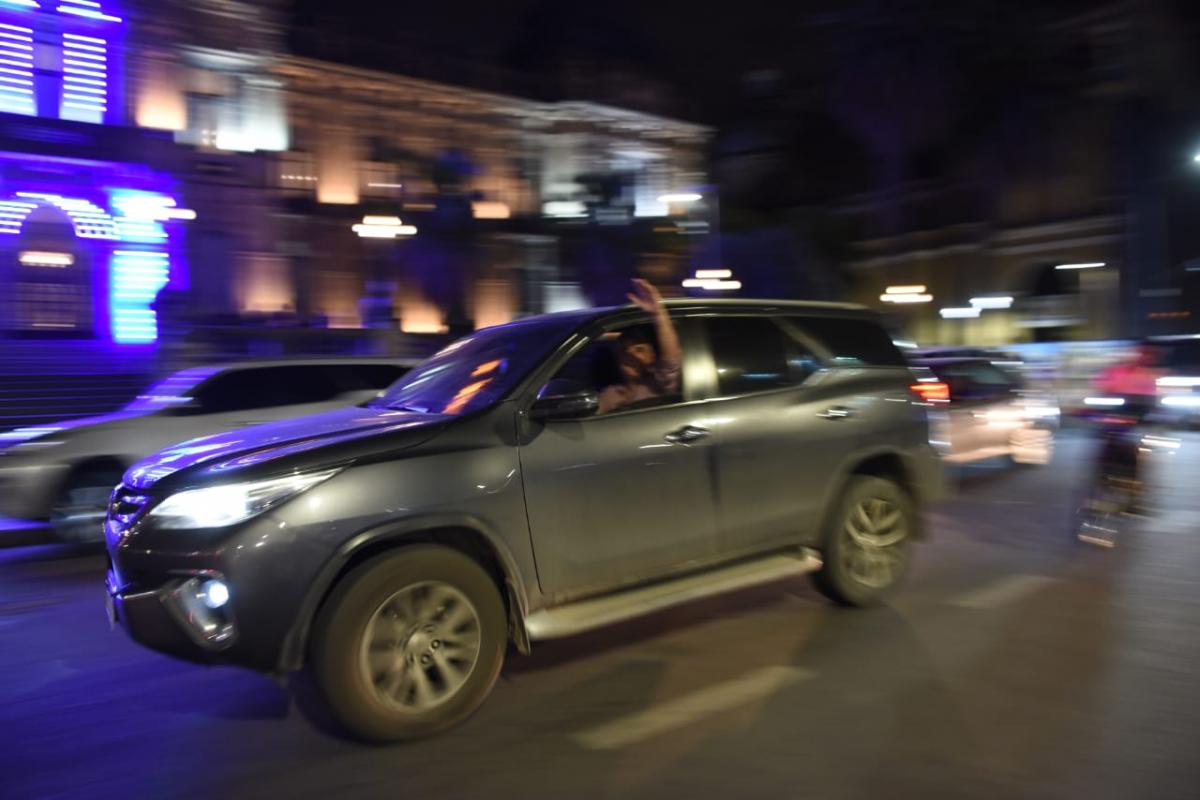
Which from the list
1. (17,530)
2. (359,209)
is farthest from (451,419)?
(359,209)

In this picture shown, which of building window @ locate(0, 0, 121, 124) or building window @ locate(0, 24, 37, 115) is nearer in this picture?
building window @ locate(0, 24, 37, 115)

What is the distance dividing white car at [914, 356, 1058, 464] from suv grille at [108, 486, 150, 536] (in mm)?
7577

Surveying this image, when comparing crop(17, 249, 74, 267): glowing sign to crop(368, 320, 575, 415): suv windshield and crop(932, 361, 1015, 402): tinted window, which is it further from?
crop(932, 361, 1015, 402): tinted window

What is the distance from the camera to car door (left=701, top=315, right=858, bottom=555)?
494 centimetres

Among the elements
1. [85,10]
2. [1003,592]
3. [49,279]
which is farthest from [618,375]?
[85,10]

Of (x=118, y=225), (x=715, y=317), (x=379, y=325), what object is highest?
(x=118, y=225)

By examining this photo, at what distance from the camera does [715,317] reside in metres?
5.18

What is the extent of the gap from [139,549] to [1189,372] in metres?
17.1

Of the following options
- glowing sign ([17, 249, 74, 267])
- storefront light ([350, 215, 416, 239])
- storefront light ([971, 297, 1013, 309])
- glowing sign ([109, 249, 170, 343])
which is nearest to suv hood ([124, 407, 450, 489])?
glowing sign ([109, 249, 170, 343])

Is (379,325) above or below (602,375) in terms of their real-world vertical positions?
above

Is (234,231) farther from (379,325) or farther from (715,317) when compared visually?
(715,317)

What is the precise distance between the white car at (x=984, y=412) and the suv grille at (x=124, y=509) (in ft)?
24.9

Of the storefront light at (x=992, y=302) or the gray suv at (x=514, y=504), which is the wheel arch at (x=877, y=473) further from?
the storefront light at (x=992, y=302)

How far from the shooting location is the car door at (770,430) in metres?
4.94
